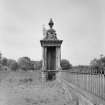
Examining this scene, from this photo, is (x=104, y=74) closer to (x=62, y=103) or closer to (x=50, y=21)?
(x=62, y=103)

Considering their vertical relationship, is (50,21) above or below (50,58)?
above

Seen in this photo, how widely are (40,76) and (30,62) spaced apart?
47977mm

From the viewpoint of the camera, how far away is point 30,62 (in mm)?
62000

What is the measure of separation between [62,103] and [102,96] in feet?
11.3

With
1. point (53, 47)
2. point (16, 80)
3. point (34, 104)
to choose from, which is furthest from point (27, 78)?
point (34, 104)

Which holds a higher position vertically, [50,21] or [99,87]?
[50,21]

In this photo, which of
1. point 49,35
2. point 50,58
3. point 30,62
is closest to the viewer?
A: point 49,35

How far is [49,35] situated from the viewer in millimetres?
14516

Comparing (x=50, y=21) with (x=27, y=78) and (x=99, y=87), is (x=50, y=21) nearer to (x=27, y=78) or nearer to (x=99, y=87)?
(x=27, y=78)

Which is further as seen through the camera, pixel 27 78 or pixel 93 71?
pixel 27 78

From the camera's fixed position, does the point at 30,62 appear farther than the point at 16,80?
Yes

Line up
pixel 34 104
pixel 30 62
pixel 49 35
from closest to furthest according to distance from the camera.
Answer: pixel 34 104
pixel 49 35
pixel 30 62

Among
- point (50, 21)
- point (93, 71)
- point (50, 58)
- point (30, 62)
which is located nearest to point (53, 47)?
point (50, 58)

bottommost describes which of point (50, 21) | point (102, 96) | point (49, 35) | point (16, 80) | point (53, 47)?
point (16, 80)
